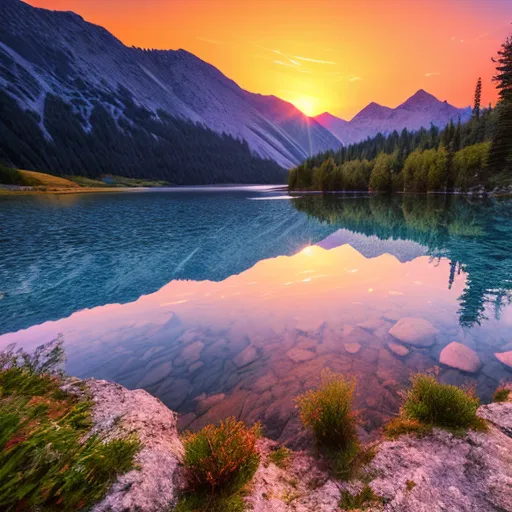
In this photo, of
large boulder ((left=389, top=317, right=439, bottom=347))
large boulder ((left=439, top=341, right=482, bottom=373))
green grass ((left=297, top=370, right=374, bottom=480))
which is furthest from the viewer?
large boulder ((left=389, top=317, right=439, bottom=347))

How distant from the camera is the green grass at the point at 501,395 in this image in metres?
8.09

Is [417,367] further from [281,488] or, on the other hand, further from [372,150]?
[372,150]

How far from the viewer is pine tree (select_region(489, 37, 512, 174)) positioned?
8178 centimetres

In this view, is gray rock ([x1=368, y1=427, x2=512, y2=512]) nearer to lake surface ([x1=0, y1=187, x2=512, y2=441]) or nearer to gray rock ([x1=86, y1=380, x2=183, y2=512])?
lake surface ([x1=0, y1=187, x2=512, y2=441])

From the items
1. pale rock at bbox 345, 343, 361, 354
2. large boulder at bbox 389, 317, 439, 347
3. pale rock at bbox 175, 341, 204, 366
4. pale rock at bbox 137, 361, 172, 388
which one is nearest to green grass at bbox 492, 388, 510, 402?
large boulder at bbox 389, 317, 439, 347

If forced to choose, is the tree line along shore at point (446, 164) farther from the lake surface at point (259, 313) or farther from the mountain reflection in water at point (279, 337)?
the mountain reflection in water at point (279, 337)

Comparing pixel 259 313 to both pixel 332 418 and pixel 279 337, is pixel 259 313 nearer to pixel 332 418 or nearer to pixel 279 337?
pixel 279 337

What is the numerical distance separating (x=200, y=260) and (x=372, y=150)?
192m

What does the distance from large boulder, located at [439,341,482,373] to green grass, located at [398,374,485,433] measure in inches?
132

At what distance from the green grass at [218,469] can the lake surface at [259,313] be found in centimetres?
219

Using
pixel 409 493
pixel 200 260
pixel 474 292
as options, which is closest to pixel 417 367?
pixel 409 493

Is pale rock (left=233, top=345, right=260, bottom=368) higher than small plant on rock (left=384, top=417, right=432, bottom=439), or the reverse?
small plant on rock (left=384, top=417, right=432, bottom=439)

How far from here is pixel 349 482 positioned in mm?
5543

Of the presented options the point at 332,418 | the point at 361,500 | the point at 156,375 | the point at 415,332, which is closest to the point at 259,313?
the point at 156,375
